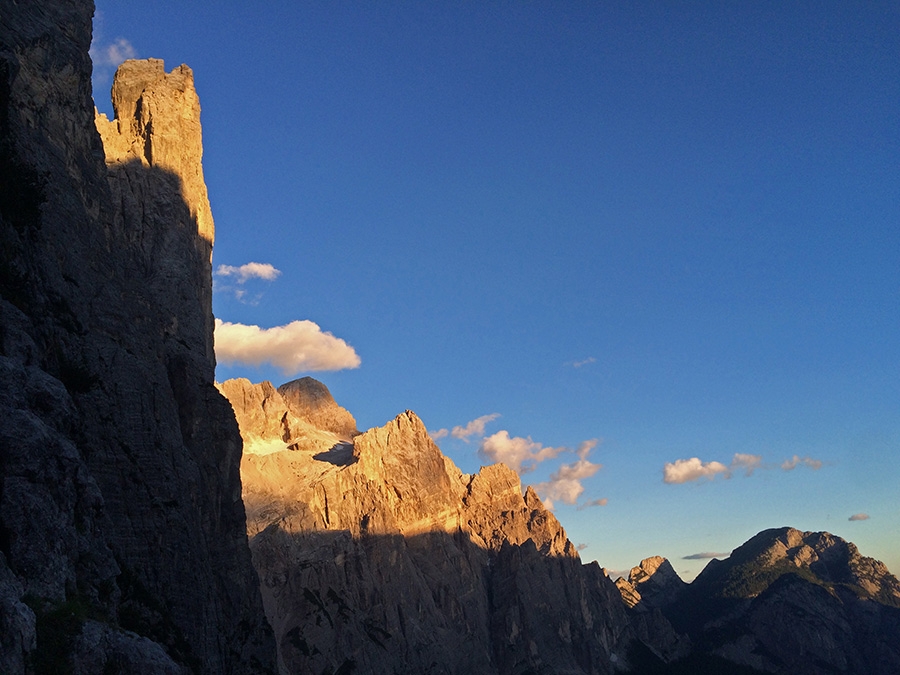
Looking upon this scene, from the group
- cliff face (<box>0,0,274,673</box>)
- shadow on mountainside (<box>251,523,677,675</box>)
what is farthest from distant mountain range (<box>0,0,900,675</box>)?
shadow on mountainside (<box>251,523,677,675</box>)

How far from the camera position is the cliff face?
3191 centimetres

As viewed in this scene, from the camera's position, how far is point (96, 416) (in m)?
51.5

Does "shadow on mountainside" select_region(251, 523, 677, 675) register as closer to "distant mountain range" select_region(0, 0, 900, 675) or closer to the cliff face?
"distant mountain range" select_region(0, 0, 900, 675)

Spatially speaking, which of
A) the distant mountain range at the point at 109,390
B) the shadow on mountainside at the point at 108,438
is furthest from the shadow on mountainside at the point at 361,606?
the shadow on mountainside at the point at 108,438

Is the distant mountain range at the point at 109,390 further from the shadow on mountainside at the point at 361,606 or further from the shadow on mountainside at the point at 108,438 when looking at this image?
the shadow on mountainside at the point at 361,606

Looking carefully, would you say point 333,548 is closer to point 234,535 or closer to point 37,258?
point 234,535

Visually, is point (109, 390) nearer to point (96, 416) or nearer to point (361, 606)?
point (96, 416)

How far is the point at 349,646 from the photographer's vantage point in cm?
15350

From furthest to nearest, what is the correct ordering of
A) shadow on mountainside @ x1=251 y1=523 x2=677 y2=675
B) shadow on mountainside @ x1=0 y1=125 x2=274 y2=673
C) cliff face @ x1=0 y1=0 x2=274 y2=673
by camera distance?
shadow on mountainside @ x1=251 y1=523 x2=677 y2=675 < cliff face @ x1=0 y1=0 x2=274 y2=673 < shadow on mountainside @ x1=0 y1=125 x2=274 y2=673

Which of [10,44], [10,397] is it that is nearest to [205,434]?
[10,44]

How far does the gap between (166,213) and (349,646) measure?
9975 centimetres

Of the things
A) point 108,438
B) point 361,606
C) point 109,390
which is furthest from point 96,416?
point 361,606

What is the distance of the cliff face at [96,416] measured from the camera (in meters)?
31.9

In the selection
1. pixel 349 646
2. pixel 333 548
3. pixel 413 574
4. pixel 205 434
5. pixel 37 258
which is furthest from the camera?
pixel 413 574
